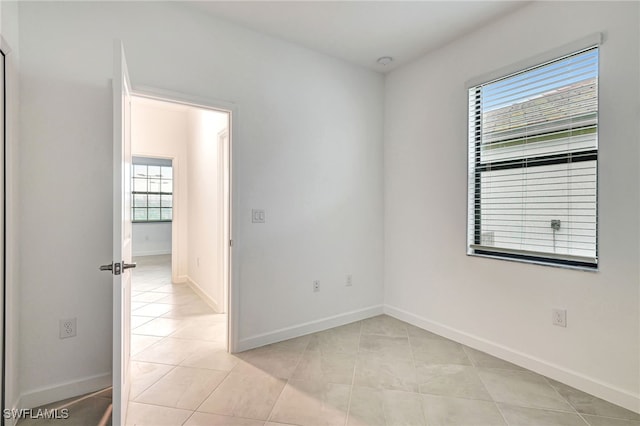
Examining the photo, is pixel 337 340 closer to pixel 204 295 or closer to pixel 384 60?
pixel 204 295

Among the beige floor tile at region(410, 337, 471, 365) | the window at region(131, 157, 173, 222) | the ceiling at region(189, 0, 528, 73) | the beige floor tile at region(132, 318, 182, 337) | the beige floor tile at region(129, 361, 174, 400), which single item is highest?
the ceiling at region(189, 0, 528, 73)

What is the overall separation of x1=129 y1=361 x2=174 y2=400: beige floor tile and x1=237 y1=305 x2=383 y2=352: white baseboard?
0.59 metres

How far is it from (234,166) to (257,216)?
466mm

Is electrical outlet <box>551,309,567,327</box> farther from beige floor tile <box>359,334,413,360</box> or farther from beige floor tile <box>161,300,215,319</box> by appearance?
beige floor tile <box>161,300,215,319</box>

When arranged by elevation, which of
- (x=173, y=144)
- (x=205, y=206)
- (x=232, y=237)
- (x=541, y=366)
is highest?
(x=173, y=144)

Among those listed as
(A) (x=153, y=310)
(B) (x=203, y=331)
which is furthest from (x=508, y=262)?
(A) (x=153, y=310)

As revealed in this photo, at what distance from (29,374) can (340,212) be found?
260 cm

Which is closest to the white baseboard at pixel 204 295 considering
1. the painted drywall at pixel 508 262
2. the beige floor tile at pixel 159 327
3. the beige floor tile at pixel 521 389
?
the beige floor tile at pixel 159 327

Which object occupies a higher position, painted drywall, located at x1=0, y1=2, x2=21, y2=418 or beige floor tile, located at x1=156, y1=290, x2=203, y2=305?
painted drywall, located at x1=0, y1=2, x2=21, y2=418

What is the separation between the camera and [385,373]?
2291 mm

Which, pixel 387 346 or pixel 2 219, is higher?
pixel 2 219

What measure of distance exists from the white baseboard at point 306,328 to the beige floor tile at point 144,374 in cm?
59

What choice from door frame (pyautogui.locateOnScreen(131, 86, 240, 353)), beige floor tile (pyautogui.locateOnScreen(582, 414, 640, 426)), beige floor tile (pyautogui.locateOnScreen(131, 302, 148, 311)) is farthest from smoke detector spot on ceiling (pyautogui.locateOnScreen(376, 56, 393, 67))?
beige floor tile (pyautogui.locateOnScreen(131, 302, 148, 311))

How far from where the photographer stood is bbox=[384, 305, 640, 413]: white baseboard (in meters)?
1.92
